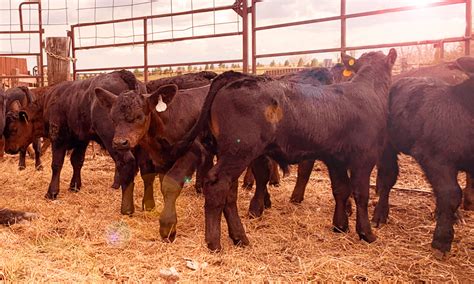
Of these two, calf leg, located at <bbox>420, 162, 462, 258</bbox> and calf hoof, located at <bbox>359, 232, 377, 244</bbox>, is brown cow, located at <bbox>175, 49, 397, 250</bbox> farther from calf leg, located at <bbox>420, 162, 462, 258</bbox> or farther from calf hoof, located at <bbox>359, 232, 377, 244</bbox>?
calf leg, located at <bbox>420, 162, 462, 258</bbox>

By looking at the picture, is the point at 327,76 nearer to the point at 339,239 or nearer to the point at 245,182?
the point at 245,182

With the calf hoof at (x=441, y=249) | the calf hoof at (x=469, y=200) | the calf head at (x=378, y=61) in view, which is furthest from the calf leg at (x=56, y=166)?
the calf hoof at (x=469, y=200)

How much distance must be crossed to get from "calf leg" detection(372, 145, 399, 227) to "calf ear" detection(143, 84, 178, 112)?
237 cm

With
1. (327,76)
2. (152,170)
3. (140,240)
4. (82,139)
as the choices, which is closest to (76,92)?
(82,139)

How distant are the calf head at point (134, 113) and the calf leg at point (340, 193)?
178cm

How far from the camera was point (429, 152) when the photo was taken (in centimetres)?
412

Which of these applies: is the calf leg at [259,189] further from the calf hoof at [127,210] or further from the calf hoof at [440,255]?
the calf hoof at [440,255]

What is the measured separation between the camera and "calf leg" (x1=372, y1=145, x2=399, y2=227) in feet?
16.5

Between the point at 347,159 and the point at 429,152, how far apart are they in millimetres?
733

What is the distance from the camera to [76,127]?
20.2 feet

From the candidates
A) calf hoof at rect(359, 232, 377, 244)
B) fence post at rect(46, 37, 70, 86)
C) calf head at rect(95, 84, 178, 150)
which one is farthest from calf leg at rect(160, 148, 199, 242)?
fence post at rect(46, 37, 70, 86)

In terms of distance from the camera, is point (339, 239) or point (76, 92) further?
point (76, 92)

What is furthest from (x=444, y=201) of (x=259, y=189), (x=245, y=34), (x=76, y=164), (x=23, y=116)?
(x=23, y=116)

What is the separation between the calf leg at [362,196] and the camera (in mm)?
4445
